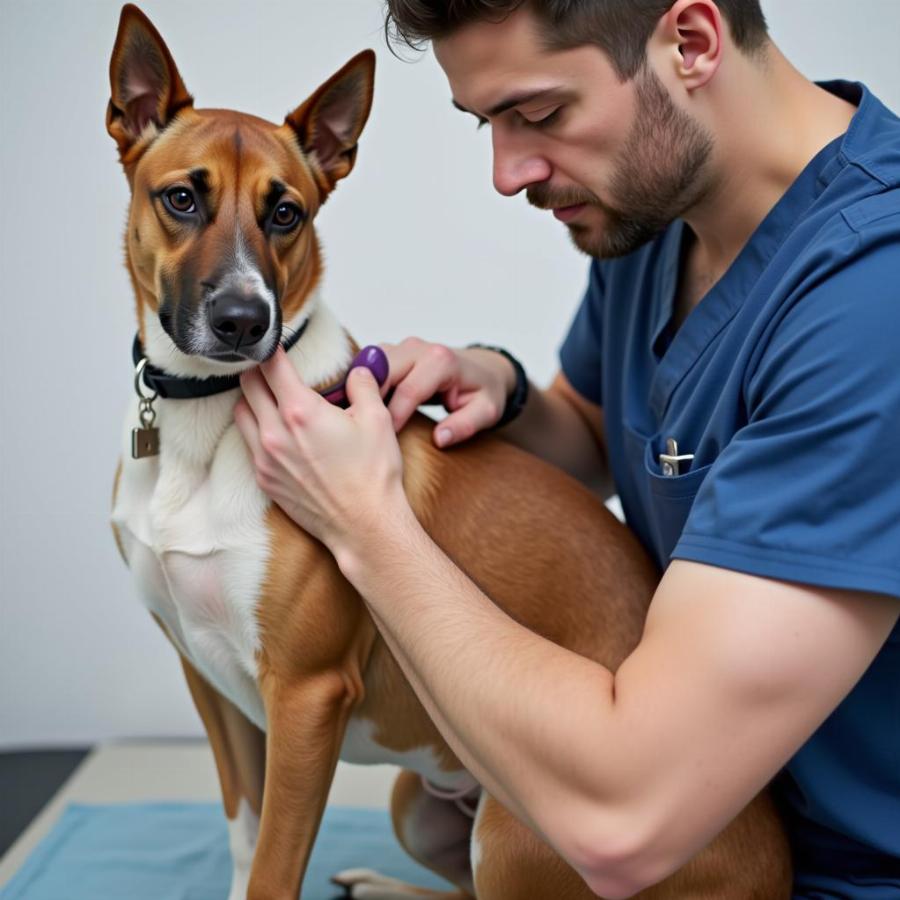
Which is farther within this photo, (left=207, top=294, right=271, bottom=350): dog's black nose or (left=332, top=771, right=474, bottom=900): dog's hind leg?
(left=332, top=771, right=474, bottom=900): dog's hind leg

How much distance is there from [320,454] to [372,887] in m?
1.04

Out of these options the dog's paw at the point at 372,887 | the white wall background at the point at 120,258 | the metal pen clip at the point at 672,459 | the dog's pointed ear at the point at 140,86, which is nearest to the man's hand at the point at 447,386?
the metal pen clip at the point at 672,459

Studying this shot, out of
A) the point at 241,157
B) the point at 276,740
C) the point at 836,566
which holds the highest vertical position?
the point at 241,157

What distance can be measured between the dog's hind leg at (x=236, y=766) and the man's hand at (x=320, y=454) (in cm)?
46

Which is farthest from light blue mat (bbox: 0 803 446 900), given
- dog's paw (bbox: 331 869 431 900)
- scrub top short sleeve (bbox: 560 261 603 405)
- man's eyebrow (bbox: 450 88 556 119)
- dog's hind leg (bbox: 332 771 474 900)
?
man's eyebrow (bbox: 450 88 556 119)

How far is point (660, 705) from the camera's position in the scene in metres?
1.17

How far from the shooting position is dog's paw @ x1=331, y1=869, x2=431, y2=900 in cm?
213

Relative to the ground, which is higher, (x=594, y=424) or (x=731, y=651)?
(x=731, y=651)

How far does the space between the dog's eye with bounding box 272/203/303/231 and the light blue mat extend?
1.27 m

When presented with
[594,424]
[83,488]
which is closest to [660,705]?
[594,424]

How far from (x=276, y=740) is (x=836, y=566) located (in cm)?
80

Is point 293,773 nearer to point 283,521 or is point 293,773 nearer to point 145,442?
point 283,521

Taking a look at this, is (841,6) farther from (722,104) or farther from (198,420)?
(198,420)

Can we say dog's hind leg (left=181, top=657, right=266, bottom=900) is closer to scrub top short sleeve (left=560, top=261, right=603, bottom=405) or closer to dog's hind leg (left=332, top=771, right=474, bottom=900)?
dog's hind leg (left=332, top=771, right=474, bottom=900)
